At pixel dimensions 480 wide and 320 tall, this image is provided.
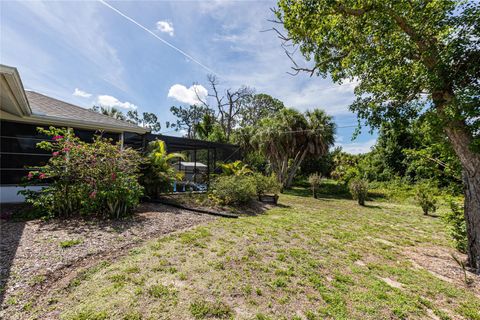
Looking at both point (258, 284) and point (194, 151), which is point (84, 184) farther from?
point (194, 151)

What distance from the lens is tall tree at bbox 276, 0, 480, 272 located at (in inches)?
117

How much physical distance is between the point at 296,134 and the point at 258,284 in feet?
44.0

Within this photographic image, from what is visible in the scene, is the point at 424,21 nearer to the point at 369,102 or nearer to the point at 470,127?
the point at 369,102

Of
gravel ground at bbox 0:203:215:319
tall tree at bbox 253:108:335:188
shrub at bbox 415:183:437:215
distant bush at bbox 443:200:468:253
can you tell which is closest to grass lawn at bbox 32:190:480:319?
gravel ground at bbox 0:203:215:319

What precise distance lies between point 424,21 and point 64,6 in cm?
802

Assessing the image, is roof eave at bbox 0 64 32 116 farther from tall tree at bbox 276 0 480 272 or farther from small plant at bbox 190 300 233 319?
tall tree at bbox 276 0 480 272

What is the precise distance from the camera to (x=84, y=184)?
16.2 feet

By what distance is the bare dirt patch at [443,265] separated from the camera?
10.2 ft

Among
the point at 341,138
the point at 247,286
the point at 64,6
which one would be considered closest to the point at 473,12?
the point at 247,286

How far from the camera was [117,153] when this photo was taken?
5.48 metres

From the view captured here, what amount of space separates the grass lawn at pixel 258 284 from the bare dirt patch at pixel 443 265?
0.14 metres

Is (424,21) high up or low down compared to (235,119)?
down

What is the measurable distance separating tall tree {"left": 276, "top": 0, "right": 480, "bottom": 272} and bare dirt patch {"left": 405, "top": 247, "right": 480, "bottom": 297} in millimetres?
326

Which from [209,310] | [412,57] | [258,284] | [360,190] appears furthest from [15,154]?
[360,190]
